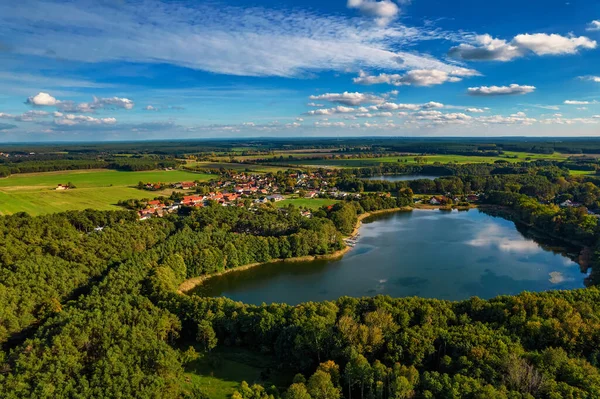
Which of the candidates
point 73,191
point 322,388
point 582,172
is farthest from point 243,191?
point 582,172

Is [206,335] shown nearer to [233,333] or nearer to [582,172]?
[233,333]

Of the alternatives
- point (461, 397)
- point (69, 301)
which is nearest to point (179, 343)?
point (69, 301)

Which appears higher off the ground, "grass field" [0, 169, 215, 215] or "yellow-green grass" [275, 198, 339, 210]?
"grass field" [0, 169, 215, 215]

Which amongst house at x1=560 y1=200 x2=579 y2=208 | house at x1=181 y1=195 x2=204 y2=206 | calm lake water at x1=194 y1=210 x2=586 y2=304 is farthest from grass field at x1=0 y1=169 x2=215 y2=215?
house at x1=560 y1=200 x2=579 y2=208

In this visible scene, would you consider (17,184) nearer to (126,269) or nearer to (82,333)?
(126,269)

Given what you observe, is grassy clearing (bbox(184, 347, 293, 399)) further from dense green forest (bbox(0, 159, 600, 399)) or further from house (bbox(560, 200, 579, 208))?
house (bbox(560, 200, 579, 208))
